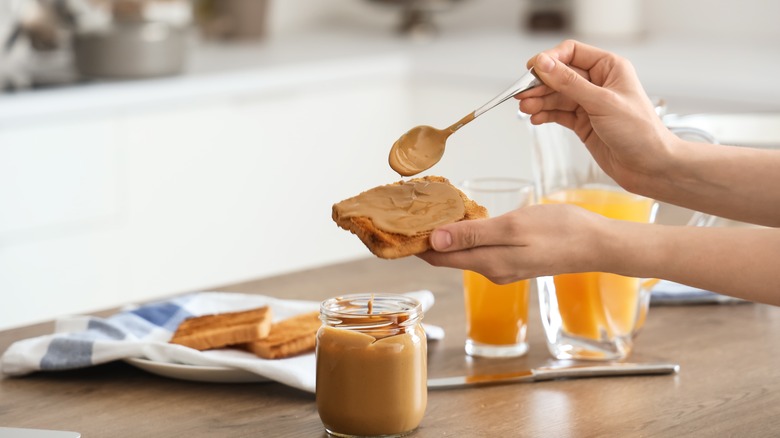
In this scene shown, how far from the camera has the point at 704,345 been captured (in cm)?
133

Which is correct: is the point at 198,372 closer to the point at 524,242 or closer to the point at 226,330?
the point at 226,330

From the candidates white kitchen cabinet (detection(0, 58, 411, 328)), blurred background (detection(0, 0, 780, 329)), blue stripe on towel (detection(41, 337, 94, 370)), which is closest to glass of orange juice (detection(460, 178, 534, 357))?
blue stripe on towel (detection(41, 337, 94, 370))

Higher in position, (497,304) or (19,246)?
(497,304)

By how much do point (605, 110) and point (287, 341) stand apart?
17.1 inches

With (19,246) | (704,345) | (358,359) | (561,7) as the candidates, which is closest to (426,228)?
(358,359)

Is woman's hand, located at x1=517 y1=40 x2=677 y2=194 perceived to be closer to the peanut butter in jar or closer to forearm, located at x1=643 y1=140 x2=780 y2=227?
forearm, located at x1=643 y1=140 x2=780 y2=227

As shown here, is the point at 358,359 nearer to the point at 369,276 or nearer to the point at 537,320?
the point at 537,320

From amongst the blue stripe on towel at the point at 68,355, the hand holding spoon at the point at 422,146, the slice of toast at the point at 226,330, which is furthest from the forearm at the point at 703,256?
the blue stripe on towel at the point at 68,355

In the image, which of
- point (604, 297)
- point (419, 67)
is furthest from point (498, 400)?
point (419, 67)

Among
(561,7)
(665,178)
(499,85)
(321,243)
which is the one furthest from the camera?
(561,7)

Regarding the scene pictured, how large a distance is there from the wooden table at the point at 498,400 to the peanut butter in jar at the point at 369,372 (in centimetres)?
4

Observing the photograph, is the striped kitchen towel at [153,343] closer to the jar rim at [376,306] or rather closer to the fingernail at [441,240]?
the jar rim at [376,306]

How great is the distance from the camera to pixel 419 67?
10.8 ft

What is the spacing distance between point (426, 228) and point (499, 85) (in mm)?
1972
